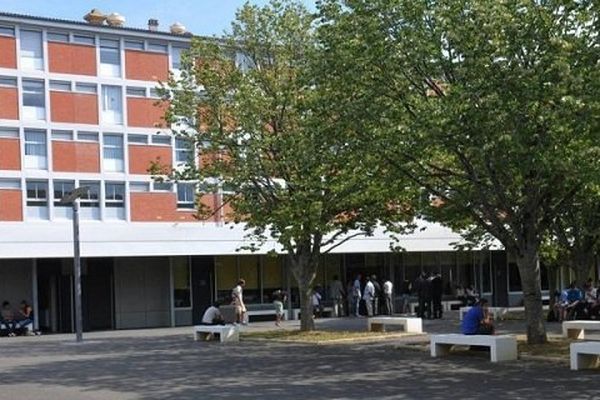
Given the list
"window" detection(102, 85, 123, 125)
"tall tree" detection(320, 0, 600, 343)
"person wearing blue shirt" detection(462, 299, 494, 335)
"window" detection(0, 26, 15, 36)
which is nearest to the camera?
"tall tree" detection(320, 0, 600, 343)

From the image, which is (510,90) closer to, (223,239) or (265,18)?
(265,18)

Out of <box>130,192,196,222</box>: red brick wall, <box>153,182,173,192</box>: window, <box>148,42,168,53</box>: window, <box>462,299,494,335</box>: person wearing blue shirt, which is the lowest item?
<box>462,299,494,335</box>: person wearing blue shirt

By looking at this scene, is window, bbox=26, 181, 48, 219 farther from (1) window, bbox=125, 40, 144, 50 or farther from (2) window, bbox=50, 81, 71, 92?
(1) window, bbox=125, 40, 144, 50

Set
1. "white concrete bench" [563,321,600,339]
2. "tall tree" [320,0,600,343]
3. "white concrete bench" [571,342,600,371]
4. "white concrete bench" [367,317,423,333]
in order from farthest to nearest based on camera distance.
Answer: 1. "white concrete bench" [367,317,423,333]
2. "white concrete bench" [563,321,600,339]
3. "tall tree" [320,0,600,343]
4. "white concrete bench" [571,342,600,371]

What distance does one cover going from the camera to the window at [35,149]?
125 feet

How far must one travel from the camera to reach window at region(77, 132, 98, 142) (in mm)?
39375

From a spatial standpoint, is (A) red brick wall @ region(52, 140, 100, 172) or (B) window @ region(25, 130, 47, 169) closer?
(B) window @ region(25, 130, 47, 169)

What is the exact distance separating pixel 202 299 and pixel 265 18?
15.4 m

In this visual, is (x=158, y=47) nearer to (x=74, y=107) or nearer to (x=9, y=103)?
(x=74, y=107)

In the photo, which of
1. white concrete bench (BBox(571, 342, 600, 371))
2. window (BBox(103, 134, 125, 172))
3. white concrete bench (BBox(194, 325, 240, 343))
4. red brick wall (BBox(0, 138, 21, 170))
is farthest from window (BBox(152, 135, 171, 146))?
white concrete bench (BBox(571, 342, 600, 371))

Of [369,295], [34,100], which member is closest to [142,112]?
[34,100]

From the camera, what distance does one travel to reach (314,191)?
84.0 feet

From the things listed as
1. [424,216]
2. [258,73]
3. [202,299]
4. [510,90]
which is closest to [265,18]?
[258,73]

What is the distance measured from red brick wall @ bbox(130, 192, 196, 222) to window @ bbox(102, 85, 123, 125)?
3121mm
